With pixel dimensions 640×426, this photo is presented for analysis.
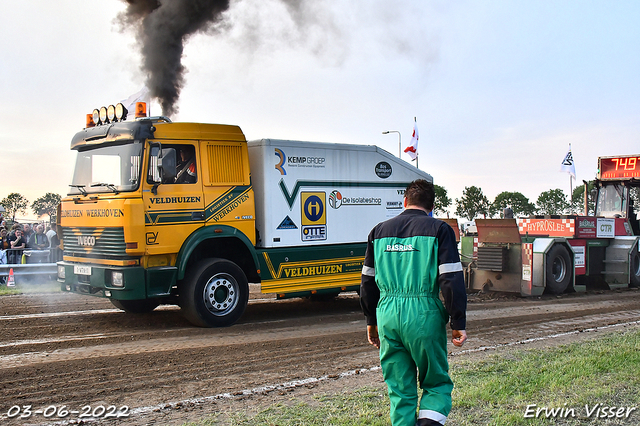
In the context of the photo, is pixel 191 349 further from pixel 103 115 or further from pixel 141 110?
pixel 103 115

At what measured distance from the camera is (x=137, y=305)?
396 inches

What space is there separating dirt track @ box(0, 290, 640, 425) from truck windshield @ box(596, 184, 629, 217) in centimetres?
495

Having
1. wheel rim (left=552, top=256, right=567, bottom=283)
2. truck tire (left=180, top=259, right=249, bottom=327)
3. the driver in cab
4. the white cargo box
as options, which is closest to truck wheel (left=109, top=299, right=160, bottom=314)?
truck tire (left=180, top=259, right=249, bottom=327)

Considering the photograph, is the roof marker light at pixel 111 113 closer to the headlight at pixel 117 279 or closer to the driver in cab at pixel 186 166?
the driver in cab at pixel 186 166

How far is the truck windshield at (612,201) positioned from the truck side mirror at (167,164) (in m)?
12.8

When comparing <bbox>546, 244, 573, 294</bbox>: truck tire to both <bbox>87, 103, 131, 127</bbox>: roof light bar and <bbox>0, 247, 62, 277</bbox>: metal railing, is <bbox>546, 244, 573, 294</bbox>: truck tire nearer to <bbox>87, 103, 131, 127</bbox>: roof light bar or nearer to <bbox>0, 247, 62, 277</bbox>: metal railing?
<bbox>87, 103, 131, 127</bbox>: roof light bar

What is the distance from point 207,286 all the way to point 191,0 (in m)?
7.45

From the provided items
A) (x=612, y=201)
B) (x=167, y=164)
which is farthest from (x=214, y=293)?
(x=612, y=201)

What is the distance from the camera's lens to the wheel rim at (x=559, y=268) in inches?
529

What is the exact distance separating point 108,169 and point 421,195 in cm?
633

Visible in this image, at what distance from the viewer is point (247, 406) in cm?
505

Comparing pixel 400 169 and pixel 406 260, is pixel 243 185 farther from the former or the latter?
pixel 406 260

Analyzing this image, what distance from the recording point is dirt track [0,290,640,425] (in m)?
5.34

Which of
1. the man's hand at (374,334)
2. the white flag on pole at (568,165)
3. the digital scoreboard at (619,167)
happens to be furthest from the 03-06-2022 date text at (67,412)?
the white flag on pole at (568,165)
